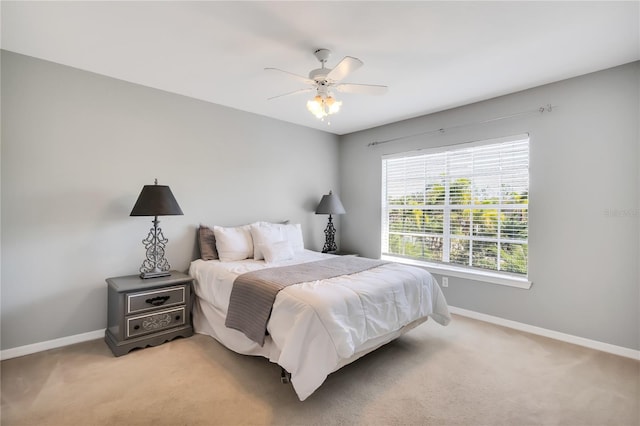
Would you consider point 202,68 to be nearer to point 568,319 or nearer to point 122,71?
point 122,71

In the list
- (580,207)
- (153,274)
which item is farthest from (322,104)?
(580,207)

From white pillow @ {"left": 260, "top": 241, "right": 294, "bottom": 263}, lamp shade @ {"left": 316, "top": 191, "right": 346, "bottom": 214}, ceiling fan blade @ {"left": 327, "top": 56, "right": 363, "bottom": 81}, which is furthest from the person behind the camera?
lamp shade @ {"left": 316, "top": 191, "right": 346, "bottom": 214}

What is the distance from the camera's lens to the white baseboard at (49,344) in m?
2.53

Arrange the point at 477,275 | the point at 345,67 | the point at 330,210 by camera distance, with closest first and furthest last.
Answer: the point at 345,67 → the point at 477,275 → the point at 330,210

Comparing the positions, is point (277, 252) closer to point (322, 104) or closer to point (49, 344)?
point (322, 104)

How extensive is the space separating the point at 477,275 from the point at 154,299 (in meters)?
3.49

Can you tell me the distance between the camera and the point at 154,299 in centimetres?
282

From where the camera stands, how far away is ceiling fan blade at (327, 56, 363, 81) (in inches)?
80.0

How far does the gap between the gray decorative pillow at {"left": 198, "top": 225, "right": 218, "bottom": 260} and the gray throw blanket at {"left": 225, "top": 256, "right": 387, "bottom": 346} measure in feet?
3.18

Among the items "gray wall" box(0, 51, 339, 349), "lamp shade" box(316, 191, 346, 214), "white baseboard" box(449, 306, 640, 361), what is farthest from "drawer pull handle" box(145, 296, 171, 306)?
"white baseboard" box(449, 306, 640, 361)

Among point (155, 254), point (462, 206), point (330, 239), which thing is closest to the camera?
point (155, 254)

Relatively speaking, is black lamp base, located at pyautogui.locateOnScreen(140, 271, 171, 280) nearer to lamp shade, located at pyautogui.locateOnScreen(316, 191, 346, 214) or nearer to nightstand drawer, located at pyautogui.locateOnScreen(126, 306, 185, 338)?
nightstand drawer, located at pyautogui.locateOnScreen(126, 306, 185, 338)

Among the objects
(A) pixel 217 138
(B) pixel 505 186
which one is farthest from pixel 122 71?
(B) pixel 505 186

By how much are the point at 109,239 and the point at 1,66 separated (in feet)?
5.39
